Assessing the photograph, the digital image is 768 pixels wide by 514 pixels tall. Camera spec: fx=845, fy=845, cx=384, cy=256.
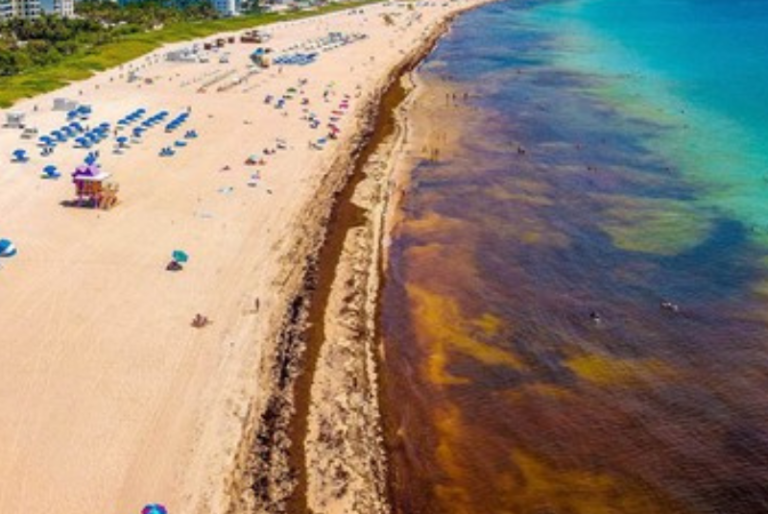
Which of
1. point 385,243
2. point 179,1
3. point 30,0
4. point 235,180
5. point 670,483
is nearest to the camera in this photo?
point 670,483

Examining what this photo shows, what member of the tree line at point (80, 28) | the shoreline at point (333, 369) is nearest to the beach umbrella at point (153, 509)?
the shoreline at point (333, 369)

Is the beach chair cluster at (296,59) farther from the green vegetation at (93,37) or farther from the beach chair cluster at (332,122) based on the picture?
the beach chair cluster at (332,122)

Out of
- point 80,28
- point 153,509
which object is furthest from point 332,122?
point 80,28

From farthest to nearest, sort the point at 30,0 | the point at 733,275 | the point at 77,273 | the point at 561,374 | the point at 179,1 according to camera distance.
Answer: the point at 179,1
the point at 30,0
the point at 733,275
the point at 77,273
the point at 561,374

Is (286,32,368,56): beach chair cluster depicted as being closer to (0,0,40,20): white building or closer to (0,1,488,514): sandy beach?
(0,1,488,514): sandy beach

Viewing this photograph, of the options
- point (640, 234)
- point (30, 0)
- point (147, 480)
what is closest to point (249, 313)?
point (147, 480)

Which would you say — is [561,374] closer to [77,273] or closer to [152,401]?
[152,401]

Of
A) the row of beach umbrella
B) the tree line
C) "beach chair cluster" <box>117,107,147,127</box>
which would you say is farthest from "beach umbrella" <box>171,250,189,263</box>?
the tree line

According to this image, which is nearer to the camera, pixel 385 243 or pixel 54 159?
pixel 385 243
